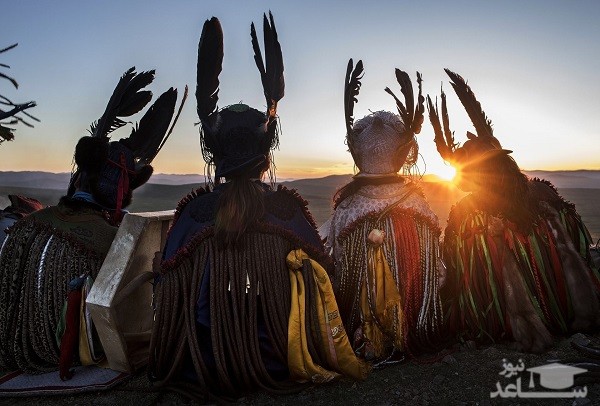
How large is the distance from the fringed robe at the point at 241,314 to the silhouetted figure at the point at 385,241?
0.64 m

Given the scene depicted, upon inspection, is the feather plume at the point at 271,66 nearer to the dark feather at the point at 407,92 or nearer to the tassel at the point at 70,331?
the dark feather at the point at 407,92

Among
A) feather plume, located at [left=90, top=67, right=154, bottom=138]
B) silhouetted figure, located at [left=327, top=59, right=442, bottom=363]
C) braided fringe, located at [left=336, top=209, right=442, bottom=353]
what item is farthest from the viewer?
feather plume, located at [left=90, top=67, right=154, bottom=138]

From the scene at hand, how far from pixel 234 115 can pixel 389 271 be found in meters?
1.82

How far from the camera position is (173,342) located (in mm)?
3217

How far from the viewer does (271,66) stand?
370 cm

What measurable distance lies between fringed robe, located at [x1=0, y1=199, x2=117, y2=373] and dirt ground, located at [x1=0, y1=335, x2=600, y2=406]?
0.50 metres

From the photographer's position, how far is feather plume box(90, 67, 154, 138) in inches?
179

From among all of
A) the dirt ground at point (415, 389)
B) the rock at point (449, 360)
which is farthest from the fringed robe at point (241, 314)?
the rock at point (449, 360)

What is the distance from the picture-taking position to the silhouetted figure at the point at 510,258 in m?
3.88

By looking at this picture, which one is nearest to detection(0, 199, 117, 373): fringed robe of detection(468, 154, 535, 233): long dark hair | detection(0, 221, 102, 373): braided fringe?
detection(0, 221, 102, 373): braided fringe

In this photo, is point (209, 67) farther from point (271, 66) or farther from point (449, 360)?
point (449, 360)

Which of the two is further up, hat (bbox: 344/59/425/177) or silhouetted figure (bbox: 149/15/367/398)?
hat (bbox: 344/59/425/177)

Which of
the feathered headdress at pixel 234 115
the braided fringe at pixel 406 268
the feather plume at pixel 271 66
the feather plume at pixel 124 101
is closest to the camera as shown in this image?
the feathered headdress at pixel 234 115

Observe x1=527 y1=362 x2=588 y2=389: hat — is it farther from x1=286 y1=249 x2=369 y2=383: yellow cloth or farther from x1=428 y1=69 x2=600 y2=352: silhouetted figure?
x1=286 y1=249 x2=369 y2=383: yellow cloth
